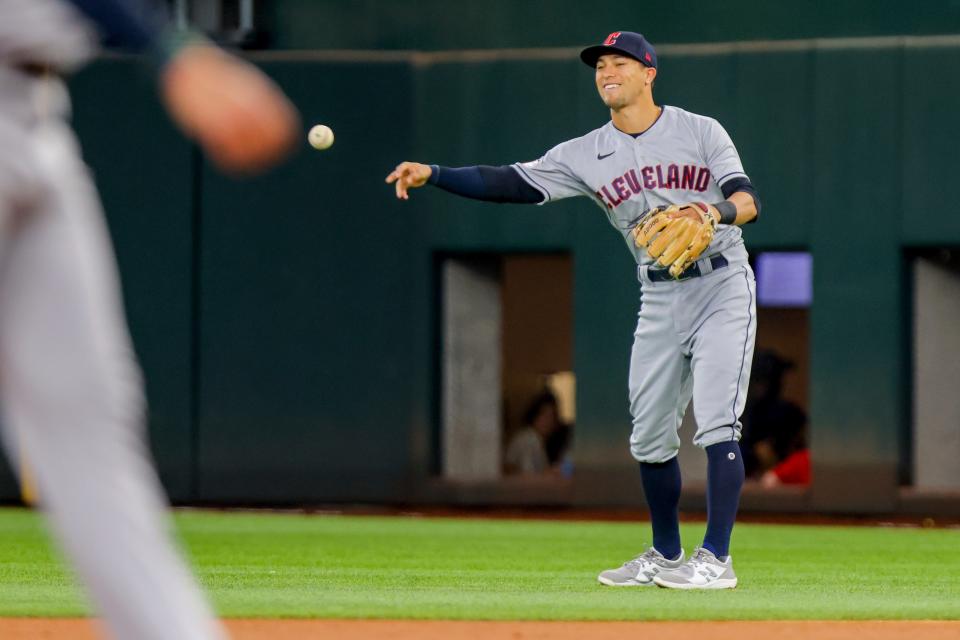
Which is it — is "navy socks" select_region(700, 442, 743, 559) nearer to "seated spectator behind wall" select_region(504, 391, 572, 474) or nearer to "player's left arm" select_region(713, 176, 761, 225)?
"player's left arm" select_region(713, 176, 761, 225)

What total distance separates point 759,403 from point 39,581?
8014mm

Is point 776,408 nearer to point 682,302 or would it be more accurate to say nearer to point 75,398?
point 682,302

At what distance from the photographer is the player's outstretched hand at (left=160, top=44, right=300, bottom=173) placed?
215cm

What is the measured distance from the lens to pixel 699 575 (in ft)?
20.1

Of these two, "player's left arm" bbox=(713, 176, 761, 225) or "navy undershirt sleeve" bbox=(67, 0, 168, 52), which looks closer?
"navy undershirt sleeve" bbox=(67, 0, 168, 52)

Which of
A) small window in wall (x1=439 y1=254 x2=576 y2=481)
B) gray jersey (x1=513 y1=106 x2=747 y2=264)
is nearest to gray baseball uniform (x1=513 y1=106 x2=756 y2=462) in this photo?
gray jersey (x1=513 y1=106 x2=747 y2=264)

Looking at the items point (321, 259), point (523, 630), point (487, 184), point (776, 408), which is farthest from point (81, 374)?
point (776, 408)

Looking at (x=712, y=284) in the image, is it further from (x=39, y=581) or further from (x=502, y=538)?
(x=502, y=538)

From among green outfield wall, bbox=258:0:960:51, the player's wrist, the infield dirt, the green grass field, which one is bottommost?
the green grass field

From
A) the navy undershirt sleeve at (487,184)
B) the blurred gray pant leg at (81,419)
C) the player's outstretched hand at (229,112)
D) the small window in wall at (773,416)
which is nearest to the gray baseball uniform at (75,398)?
the blurred gray pant leg at (81,419)

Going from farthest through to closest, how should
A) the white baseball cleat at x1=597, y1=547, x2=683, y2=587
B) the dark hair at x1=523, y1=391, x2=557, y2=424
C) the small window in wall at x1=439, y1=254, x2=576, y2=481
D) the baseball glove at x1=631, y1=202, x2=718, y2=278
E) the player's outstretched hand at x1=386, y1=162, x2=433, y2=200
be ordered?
the dark hair at x1=523, y1=391, x2=557, y2=424 → the small window in wall at x1=439, y1=254, x2=576, y2=481 → the white baseball cleat at x1=597, y1=547, x2=683, y2=587 → the player's outstretched hand at x1=386, y1=162, x2=433, y2=200 → the baseball glove at x1=631, y1=202, x2=718, y2=278

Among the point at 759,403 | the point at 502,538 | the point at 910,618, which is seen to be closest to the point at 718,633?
the point at 910,618

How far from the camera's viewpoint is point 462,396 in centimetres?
1326

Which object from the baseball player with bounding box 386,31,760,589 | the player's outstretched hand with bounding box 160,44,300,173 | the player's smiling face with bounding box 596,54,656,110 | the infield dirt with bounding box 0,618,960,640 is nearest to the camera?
the player's outstretched hand with bounding box 160,44,300,173
